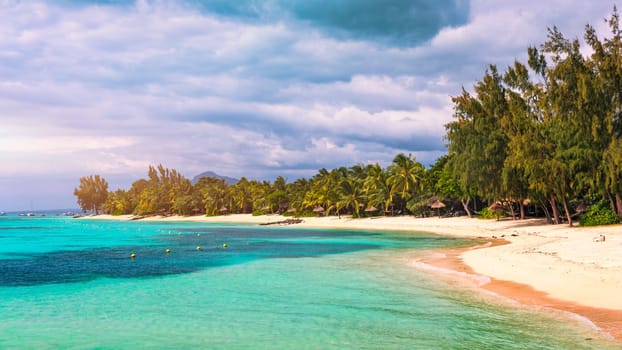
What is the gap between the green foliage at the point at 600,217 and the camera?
1614 inches

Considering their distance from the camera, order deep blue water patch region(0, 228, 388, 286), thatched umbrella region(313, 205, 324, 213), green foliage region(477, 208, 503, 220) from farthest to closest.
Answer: thatched umbrella region(313, 205, 324, 213), green foliage region(477, 208, 503, 220), deep blue water patch region(0, 228, 388, 286)

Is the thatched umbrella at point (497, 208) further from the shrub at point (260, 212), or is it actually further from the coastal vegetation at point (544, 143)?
the shrub at point (260, 212)

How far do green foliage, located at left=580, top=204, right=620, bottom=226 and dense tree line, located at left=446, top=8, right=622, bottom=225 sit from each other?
3.16ft

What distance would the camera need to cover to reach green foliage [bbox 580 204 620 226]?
41.0 m

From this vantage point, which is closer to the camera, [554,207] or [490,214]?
[554,207]

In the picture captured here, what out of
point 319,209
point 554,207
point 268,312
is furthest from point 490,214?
point 268,312

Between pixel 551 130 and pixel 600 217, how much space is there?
29.5 ft

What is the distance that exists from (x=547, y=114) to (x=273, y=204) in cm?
7955

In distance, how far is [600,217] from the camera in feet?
138

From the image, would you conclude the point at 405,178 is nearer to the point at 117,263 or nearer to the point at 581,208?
the point at 581,208

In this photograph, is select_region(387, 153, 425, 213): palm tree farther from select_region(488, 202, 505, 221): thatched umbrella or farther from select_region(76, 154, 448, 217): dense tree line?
select_region(488, 202, 505, 221): thatched umbrella

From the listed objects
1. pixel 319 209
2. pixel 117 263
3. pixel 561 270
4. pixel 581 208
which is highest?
pixel 319 209

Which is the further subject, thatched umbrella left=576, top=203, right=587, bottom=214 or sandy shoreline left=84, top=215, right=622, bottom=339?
thatched umbrella left=576, top=203, right=587, bottom=214

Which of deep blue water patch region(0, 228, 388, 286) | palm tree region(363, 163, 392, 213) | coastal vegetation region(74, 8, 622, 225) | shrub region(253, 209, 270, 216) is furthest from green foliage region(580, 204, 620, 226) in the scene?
shrub region(253, 209, 270, 216)
